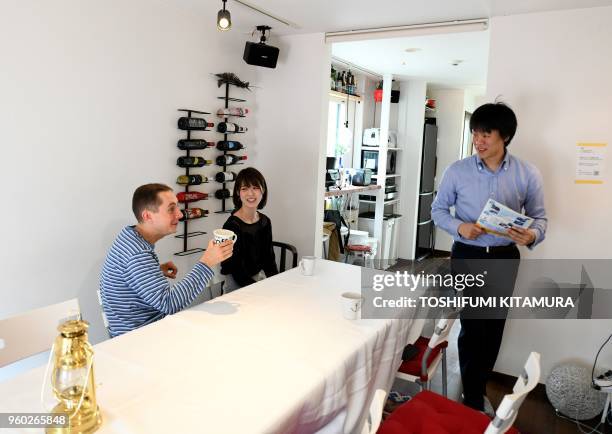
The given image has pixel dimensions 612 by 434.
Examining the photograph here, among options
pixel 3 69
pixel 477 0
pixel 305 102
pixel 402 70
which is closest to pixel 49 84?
pixel 3 69

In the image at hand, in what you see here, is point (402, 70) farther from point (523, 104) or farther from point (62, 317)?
point (62, 317)

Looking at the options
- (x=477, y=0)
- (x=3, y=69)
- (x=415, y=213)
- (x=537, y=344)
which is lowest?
(x=537, y=344)

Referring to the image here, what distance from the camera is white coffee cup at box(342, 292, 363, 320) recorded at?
1758mm

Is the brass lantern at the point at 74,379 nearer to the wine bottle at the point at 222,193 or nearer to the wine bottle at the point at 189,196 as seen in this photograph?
the wine bottle at the point at 189,196

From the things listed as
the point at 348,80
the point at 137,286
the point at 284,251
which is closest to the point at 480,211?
the point at 284,251

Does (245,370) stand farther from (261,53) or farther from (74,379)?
(261,53)

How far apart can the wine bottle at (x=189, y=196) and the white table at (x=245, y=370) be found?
4.56 feet

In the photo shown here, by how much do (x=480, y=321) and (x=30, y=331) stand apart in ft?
7.19

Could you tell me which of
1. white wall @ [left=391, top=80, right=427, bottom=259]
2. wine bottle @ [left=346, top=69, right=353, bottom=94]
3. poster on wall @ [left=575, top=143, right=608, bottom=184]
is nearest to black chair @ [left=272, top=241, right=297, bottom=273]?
poster on wall @ [left=575, top=143, right=608, bottom=184]

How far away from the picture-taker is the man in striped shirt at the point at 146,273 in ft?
5.75

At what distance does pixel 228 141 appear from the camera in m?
3.53

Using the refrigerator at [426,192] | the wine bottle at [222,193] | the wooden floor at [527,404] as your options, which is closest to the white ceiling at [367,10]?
the wine bottle at [222,193]

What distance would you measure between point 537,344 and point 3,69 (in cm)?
341

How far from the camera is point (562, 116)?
108 inches
